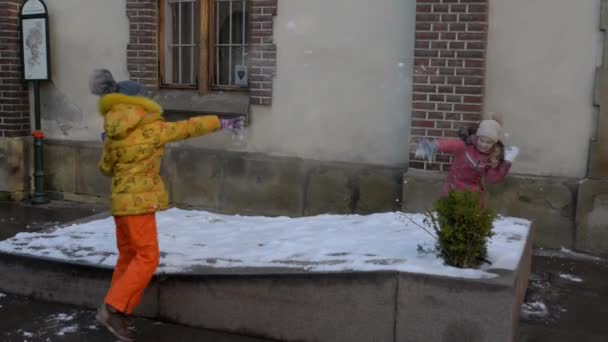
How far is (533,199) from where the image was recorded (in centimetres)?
636

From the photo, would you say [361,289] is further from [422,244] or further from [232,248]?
[232,248]

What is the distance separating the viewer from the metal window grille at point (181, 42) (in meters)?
8.20

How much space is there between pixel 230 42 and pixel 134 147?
427cm

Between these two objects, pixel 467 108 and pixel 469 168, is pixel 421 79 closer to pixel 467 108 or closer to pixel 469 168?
pixel 467 108

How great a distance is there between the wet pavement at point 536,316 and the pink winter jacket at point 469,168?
0.97 m

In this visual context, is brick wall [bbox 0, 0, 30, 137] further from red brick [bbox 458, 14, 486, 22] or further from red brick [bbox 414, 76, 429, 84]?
red brick [bbox 458, 14, 486, 22]

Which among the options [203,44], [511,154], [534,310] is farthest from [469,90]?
[203,44]

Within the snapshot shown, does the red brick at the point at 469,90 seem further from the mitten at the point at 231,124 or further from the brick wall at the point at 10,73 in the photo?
the brick wall at the point at 10,73

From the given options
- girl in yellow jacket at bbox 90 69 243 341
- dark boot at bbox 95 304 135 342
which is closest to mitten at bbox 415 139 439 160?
girl in yellow jacket at bbox 90 69 243 341

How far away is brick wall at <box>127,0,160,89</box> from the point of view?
319 inches

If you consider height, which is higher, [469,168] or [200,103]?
[200,103]

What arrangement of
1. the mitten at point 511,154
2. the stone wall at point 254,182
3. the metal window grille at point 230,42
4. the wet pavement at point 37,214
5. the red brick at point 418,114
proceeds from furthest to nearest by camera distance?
the metal window grille at point 230,42, the wet pavement at point 37,214, the stone wall at point 254,182, the red brick at point 418,114, the mitten at point 511,154

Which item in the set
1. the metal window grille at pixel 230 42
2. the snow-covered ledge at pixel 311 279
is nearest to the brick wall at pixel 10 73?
the metal window grille at pixel 230 42

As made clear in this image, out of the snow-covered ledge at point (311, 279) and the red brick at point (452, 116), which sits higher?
the red brick at point (452, 116)
